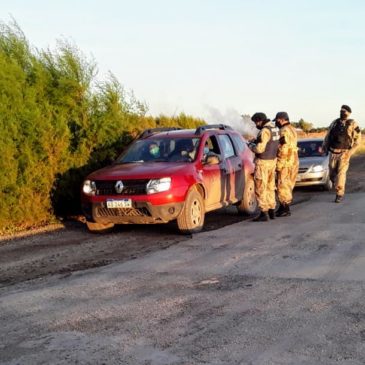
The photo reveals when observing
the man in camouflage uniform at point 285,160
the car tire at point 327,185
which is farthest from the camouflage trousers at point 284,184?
the car tire at point 327,185

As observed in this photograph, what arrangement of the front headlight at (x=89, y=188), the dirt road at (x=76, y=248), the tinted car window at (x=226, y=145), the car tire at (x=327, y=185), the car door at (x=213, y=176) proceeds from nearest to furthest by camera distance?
the dirt road at (x=76, y=248), the front headlight at (x=89, y=188), the car door at (x=213, y=176), the tinted car window at (x=226, y=145), the car tire at (x=327, y=185)

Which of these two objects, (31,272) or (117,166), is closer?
(31,272)

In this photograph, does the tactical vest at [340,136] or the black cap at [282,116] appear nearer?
the black cap at [282,116]

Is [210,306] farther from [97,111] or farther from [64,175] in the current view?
[97,111]

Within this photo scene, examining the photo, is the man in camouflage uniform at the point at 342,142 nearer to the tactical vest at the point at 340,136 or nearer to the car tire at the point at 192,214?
the tactical vest at the point at 340,136

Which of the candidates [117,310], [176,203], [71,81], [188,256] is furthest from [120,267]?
[71,81]

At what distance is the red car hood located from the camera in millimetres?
9375

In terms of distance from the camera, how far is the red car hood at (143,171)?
30.8 ft

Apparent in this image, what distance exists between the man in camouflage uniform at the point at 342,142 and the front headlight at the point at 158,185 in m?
5.04

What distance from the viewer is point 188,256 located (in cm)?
755

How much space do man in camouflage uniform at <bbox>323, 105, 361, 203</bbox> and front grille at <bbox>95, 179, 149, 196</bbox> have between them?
5.32 meters

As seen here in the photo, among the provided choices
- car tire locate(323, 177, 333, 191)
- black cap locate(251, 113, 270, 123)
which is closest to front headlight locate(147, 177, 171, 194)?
black cap locate(251, 113, 270, 123)

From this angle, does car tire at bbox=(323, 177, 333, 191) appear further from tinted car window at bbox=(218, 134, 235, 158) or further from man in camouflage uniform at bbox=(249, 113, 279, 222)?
man in camouflage uniform at bbox=(249, 113, 279, 222)

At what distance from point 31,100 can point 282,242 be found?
5.53m
